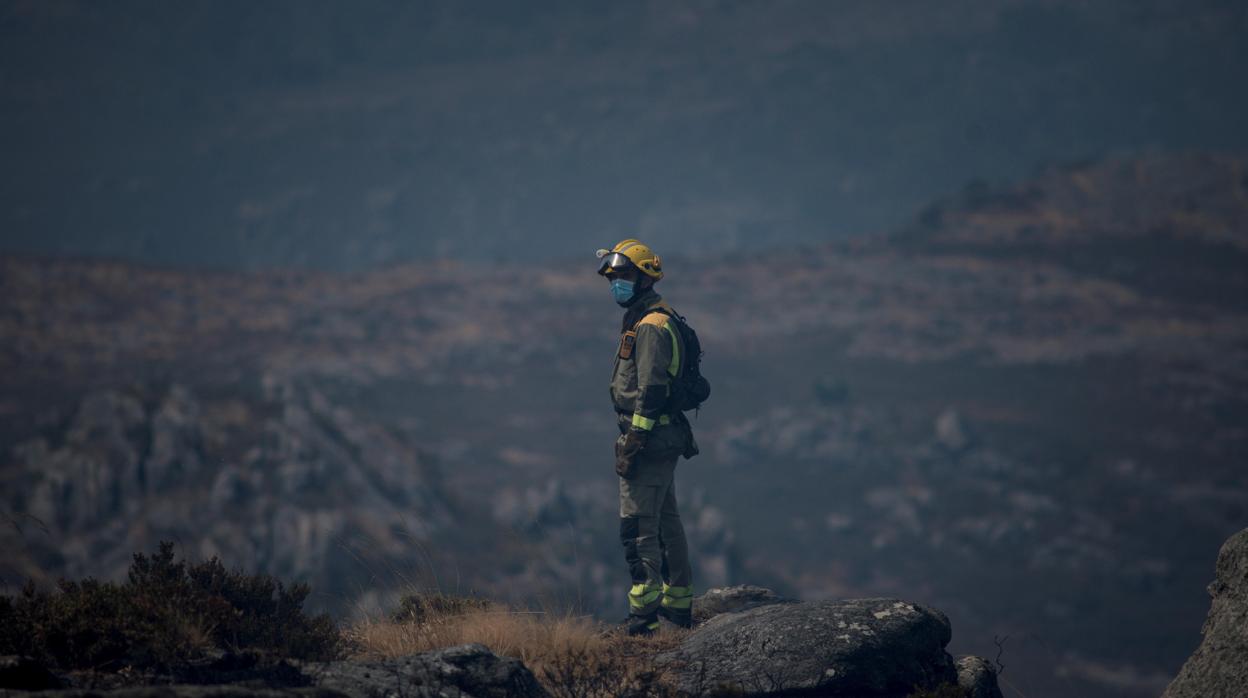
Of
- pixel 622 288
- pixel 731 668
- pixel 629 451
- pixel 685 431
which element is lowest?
pixel 731 668

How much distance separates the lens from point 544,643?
7.43 meters

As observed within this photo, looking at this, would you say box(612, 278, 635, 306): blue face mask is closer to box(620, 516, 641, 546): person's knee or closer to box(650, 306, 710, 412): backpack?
box(650, 306, 710, 412): backpack

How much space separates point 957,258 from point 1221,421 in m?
23.7

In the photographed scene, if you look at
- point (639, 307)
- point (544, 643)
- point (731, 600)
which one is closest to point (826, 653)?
point (544, 643)

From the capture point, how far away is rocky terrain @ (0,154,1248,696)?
3303cm

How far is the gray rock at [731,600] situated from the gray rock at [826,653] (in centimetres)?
182

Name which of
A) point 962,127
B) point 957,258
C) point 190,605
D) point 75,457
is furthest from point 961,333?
point 962,127

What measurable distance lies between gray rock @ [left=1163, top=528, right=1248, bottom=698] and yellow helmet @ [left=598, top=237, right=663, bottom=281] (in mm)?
5031

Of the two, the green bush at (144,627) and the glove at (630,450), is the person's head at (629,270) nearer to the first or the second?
the glove at (630,450)

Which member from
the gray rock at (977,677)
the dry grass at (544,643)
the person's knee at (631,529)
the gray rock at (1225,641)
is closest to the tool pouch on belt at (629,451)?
the person's knee at (631,529)

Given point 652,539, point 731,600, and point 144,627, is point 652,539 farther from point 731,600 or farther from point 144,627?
point 144,627

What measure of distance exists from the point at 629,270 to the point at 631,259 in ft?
0.35

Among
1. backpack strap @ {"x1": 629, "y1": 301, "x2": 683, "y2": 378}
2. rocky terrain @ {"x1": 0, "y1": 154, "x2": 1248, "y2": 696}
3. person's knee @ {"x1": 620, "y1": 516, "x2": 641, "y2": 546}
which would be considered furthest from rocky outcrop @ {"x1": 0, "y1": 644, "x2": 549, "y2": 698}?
rocky terrain @ {"x1": 0, "y1": 154, "x2": 1248, "y2": 696}

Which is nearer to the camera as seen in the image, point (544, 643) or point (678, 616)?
point (544, 643)
